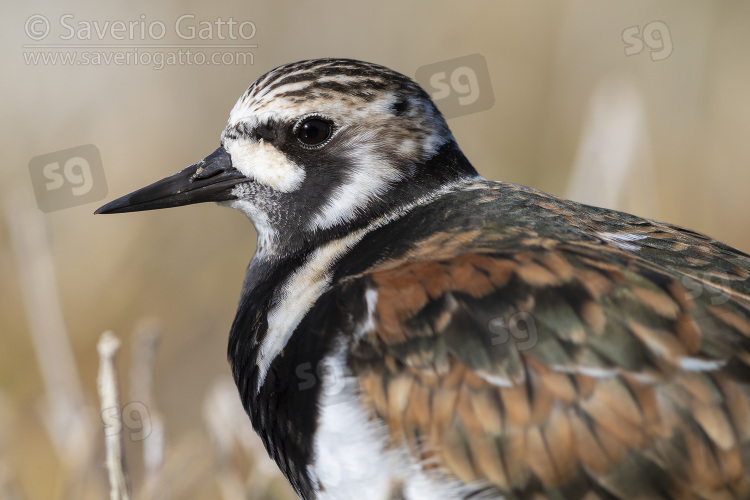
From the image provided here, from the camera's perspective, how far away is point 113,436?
2.11 metres

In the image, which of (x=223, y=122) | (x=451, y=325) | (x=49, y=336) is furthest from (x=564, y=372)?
(x=223, y=122)

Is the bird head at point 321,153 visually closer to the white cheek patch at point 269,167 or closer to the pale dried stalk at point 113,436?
the white cheek patch at point 269,167

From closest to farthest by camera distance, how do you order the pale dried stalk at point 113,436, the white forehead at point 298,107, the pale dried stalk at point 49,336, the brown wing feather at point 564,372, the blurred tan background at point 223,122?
the brown wing feather at point 564,372
the pale dried stalk at point 113,436
the white forehead at point 298,107
the pale dried stalk at point 49,336
the blurred tan background at point 223,122

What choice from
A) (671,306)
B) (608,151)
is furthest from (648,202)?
(671,306)

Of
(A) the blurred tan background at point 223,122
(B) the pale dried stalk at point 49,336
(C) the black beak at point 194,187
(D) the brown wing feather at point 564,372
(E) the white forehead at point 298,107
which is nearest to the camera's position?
(D) the brown wing feather at point 564,372

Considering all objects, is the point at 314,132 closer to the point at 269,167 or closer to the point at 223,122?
the point at 269,167

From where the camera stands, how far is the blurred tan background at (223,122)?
12.8 ft

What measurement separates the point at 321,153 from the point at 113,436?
872mm

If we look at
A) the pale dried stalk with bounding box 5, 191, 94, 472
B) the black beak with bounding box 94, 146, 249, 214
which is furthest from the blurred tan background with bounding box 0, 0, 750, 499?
the black beak with bounding box 94, 146, 249, 214

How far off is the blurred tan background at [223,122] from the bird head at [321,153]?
1.38 meters

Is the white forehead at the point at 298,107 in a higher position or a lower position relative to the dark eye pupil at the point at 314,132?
higher

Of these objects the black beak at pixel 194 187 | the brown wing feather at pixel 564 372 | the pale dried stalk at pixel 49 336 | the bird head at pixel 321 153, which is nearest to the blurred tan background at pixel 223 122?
the pale dried stalk at pixel 49 336

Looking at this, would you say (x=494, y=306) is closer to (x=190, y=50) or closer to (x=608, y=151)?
(x=608, y=151)

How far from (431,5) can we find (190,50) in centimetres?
134
